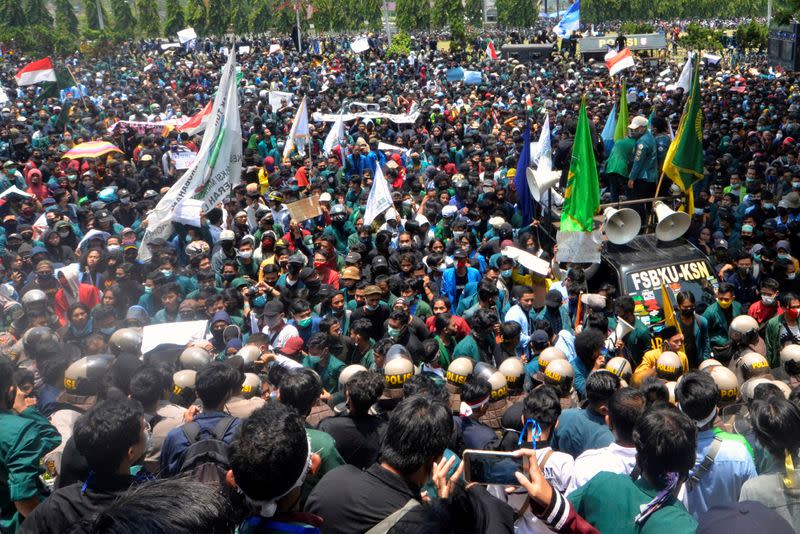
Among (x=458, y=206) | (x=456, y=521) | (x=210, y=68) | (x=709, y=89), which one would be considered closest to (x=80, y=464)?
(x=456, y=521)

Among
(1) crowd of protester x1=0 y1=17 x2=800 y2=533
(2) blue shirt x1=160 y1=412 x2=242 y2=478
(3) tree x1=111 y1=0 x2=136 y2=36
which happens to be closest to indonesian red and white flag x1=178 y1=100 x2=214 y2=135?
(1) crowd of protester x1=0 y1=17 x2=800 y2=533

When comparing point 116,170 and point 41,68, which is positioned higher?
point 41,68

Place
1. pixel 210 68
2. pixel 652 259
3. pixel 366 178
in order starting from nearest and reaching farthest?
pixel 652 259, pixel 366 178, pixel 210 68

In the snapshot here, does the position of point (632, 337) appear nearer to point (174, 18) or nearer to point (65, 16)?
point (174, 18)

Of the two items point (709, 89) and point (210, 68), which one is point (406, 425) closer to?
point (709, 89)

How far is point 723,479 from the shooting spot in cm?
358

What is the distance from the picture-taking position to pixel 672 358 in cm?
542

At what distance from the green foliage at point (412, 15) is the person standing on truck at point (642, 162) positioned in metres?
56.4

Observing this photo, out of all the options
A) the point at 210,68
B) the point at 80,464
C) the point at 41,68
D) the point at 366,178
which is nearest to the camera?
the point at 80,464

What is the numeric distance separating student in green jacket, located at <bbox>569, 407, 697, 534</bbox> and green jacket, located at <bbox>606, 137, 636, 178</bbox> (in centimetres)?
829

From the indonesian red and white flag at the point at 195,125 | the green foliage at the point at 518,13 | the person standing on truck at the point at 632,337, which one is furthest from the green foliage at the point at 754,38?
the person standing on truck at the point at 632,337

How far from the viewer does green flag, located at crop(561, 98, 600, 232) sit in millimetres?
8031

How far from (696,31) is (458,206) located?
107 ft

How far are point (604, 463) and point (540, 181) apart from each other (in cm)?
658
